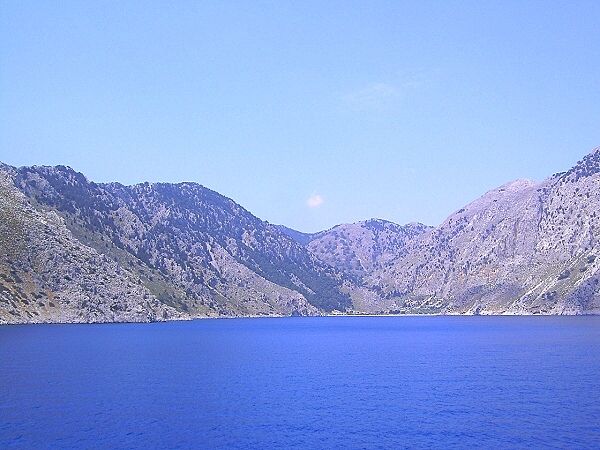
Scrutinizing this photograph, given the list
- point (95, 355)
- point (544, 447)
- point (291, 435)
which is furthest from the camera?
point (95, 355)

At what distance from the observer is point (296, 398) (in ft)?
297

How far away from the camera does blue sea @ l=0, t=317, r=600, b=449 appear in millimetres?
66875

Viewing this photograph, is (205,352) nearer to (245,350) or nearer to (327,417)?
(245,350)

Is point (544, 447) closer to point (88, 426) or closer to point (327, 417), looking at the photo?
point (327, 417)

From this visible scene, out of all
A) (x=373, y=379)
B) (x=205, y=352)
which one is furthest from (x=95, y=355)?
(x=373, y=379)

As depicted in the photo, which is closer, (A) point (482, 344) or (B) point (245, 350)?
(B) point (245, 350)

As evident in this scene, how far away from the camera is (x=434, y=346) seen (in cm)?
17762

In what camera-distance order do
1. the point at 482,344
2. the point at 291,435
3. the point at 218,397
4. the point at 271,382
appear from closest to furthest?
1. the point at 291,435
2. the point at 218,397
3. the point at 271,382
4. the point at 482,344

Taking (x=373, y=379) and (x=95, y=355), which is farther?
(x=95, y=355)

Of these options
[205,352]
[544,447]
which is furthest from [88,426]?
[205,352]

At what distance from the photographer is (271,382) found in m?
106

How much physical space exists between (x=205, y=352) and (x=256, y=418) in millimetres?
80721

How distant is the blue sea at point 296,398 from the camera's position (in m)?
66.9

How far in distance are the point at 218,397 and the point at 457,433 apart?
35333 mm
